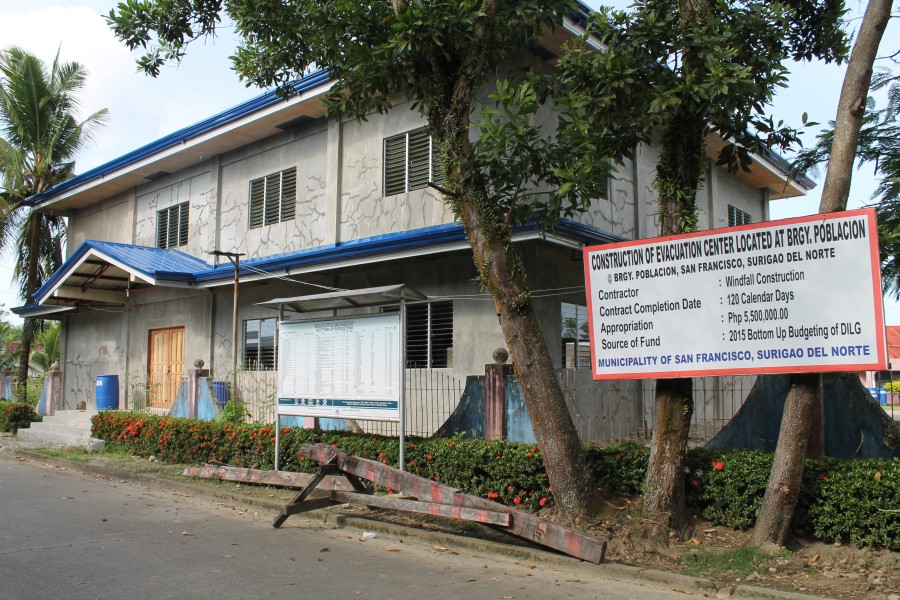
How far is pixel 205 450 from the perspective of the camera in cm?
1273

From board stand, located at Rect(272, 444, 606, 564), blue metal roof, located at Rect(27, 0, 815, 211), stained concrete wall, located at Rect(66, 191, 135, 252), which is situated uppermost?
blue metal roof, located at Rect(27, 0, 815, 211)

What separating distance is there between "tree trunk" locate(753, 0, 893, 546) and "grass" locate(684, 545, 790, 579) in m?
0.20

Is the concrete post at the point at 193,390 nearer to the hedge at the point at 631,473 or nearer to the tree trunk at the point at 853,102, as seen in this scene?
the hedge at the point at 631,473

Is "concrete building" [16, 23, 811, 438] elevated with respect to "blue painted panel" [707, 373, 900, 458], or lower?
elevated

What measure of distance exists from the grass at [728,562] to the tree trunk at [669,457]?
56cm

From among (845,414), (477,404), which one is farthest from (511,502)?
(845,414)

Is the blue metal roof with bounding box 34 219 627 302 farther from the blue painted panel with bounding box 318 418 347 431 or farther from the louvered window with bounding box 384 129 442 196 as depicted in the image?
the blue painted panel with bounding box 318 418 347 431

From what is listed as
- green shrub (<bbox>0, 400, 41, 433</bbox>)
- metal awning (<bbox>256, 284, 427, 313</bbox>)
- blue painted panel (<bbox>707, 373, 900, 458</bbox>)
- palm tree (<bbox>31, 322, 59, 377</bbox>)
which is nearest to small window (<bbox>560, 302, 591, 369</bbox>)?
metal awning (<bbox>256, 284, 427, 313</bbox>)

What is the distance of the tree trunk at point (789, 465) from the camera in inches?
263

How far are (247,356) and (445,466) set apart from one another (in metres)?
9.14

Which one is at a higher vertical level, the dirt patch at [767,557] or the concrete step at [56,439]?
the concrete step at [56,439]

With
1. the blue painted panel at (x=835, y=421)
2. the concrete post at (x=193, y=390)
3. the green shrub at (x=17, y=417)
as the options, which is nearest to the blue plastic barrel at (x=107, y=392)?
the green shrub at (x=17, y=417)

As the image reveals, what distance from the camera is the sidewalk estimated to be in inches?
241

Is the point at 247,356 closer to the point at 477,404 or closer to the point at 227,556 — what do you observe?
the point at 477,404
